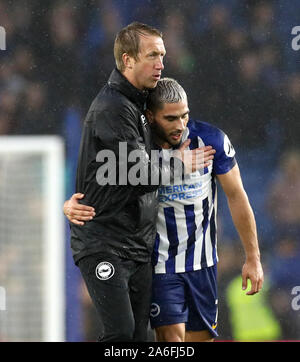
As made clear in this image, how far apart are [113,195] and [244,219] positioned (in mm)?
626

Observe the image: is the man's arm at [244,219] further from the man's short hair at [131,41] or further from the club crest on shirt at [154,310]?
the man's short hair at [131,41]

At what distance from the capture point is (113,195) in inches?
138

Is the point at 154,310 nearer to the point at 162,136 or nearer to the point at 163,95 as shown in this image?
the point at 162,136

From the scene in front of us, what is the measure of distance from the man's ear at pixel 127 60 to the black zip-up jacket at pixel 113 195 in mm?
58

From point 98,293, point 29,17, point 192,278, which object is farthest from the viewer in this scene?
point 29,17

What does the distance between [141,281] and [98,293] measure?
19 centimetres

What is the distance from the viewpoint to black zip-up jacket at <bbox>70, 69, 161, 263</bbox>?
11.4 feet

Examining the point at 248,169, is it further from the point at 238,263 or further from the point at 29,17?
the point at 29,17

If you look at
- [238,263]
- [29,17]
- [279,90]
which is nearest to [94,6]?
[29,17]

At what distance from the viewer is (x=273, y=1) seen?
543 centimetres

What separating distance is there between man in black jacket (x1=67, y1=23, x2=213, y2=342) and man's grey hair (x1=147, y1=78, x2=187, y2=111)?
0.06m

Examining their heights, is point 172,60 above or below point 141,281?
above

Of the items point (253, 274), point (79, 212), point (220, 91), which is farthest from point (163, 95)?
point (220, 91)

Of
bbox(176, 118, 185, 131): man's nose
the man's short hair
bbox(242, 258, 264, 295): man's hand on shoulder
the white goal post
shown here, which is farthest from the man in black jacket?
the white goal post
